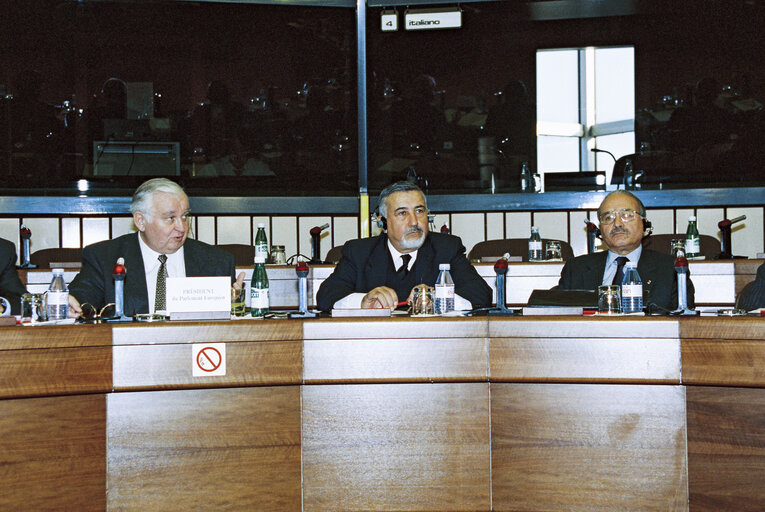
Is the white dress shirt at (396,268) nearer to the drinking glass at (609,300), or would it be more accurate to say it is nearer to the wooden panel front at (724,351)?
the drinking glass at (609,300)

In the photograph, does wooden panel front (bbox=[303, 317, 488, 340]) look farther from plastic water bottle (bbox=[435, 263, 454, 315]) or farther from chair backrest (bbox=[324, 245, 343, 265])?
chair backrest (bbox=[324, 245, 343, 265])

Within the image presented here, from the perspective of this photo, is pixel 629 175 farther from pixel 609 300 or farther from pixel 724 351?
pixel 724 351

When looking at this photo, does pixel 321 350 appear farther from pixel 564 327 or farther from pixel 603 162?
pixel 603 162

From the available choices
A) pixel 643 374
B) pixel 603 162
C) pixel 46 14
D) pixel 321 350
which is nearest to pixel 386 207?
pixel 321 350

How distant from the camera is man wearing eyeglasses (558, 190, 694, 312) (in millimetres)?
3094

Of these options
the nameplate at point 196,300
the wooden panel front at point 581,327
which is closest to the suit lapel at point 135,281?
the nameplate at point 196,300

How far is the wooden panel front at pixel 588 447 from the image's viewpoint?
6.36 feet

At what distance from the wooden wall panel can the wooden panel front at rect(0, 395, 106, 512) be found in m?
1.41

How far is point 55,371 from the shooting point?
189cm

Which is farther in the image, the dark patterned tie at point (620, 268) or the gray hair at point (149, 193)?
the gray hair at point (149, 193)

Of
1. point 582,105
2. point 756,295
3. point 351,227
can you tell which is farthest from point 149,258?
point 582,105

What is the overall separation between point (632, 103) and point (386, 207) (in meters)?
3.82

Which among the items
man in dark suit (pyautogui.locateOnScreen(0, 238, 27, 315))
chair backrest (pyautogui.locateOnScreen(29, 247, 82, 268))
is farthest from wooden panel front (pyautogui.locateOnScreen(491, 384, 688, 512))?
chair backrest (pyautogui.locateOnScreen(29, 247, 82, 268))

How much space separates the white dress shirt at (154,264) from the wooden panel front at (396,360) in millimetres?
1148
